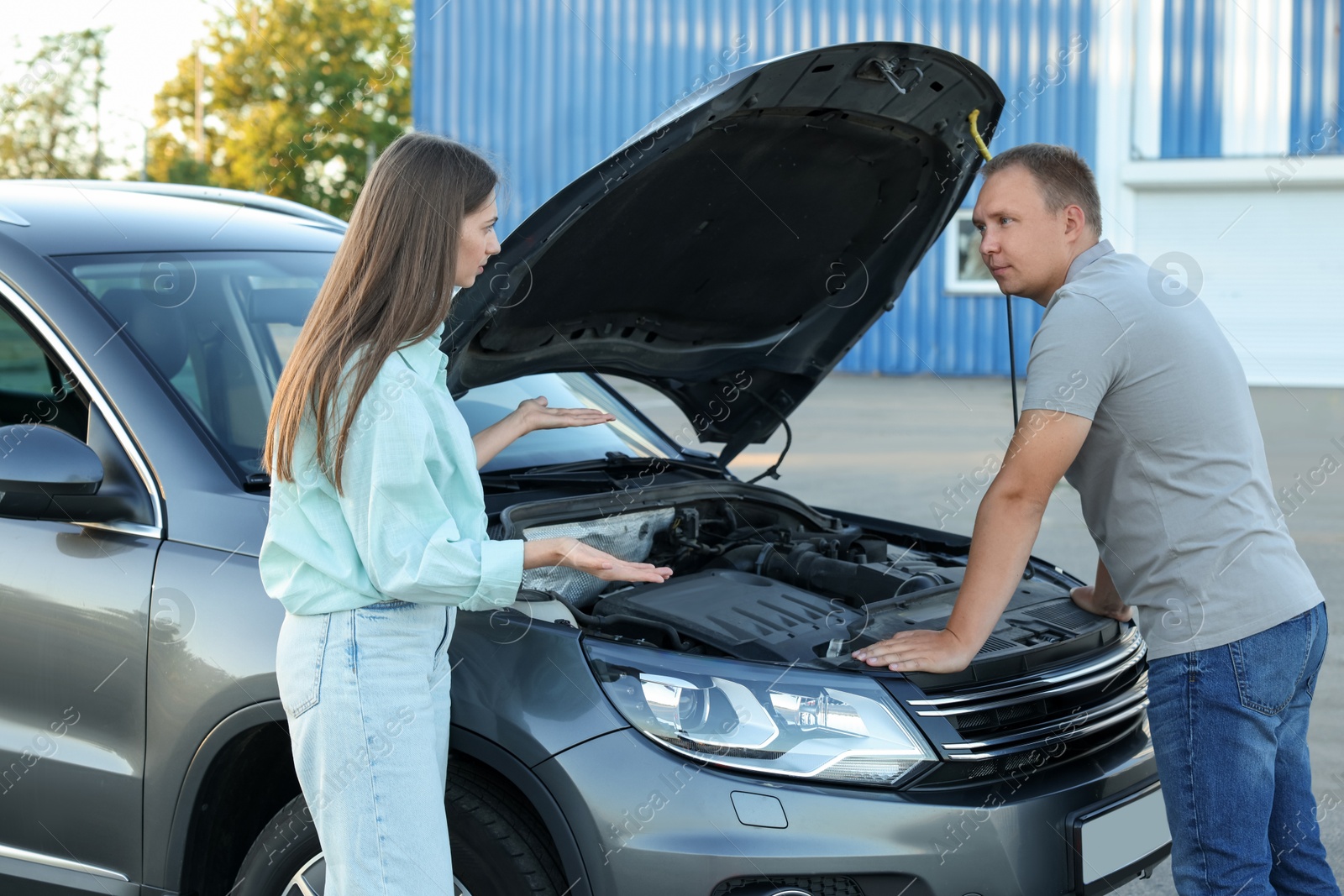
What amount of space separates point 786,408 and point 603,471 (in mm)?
807

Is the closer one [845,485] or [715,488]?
[715,488]

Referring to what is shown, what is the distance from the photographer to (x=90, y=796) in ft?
8.34

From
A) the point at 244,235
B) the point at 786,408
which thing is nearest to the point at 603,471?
the point at 786,408

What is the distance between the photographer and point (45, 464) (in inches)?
97.4

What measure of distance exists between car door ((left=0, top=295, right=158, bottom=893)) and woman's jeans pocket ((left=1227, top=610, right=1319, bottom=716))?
2009 millimetres

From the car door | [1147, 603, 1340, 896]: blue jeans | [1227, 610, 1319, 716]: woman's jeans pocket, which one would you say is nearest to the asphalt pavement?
[1147, 603, 1340, 896]: blue jeans

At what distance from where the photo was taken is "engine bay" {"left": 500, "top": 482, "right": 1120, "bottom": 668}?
2496mm

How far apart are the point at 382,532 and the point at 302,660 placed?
0.91ft

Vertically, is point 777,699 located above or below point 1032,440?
below

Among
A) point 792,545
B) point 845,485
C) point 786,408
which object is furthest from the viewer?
point 845,485

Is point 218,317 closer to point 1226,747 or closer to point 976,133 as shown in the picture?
point 976,133

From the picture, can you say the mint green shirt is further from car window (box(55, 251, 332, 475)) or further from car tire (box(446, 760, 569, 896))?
car window (box(55, 251, 332, 475))

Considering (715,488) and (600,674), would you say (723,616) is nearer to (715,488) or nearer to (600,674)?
(600,674)

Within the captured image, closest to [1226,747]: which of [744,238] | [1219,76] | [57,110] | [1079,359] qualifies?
[1079,359]
